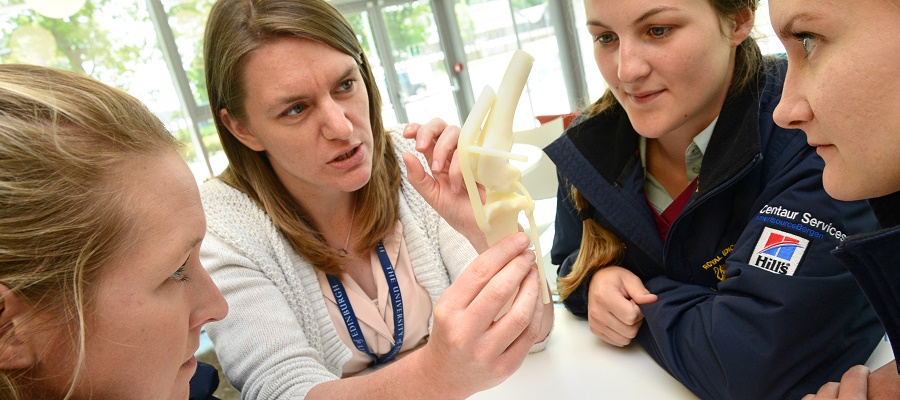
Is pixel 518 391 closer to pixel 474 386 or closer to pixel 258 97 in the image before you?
pixel 474 386

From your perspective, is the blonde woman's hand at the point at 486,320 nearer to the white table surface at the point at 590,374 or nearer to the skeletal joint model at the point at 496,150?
the skeletal joint model at the point at 496,150

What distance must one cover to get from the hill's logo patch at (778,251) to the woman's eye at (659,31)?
40 centimetres

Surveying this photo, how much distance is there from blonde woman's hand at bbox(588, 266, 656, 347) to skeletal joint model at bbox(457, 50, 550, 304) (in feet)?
1.02

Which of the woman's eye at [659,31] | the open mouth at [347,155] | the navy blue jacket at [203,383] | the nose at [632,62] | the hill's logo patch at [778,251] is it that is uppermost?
the woman's eye at [659,31]

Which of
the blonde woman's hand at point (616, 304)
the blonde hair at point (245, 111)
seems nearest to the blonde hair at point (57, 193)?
the blonde hair at point (245, 111)

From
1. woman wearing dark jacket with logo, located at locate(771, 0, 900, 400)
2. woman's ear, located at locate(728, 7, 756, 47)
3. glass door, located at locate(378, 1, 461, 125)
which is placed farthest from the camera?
glass door, located at locate(378, 1, 461, 125)

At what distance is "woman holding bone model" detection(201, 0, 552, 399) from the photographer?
1.19m

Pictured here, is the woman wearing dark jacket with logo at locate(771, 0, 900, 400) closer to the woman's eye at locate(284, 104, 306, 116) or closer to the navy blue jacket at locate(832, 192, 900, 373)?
the navy blue jacket at locate(832, 192, 900, 373)

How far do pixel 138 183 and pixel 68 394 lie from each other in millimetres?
267

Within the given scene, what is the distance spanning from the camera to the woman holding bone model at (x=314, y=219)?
3.91ft

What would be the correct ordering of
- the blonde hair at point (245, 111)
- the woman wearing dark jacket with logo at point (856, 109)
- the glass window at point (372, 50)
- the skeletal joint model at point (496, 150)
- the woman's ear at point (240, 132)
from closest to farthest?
the woman wearing dark jacket with logo at point (856, 109) → the skeletal joint model at point (496, 150) → the blonde hair at point (245, 111) → the woman's ear at point (240, 132) → the glass window at point (372, 50)

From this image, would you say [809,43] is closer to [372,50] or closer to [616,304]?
[616,304]

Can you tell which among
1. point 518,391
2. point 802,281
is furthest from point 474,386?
point 802,281

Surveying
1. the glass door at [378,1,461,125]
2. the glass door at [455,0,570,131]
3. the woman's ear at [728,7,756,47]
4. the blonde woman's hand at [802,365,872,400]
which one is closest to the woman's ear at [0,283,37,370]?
the blonde woman's hand at [802,365,872,400]
